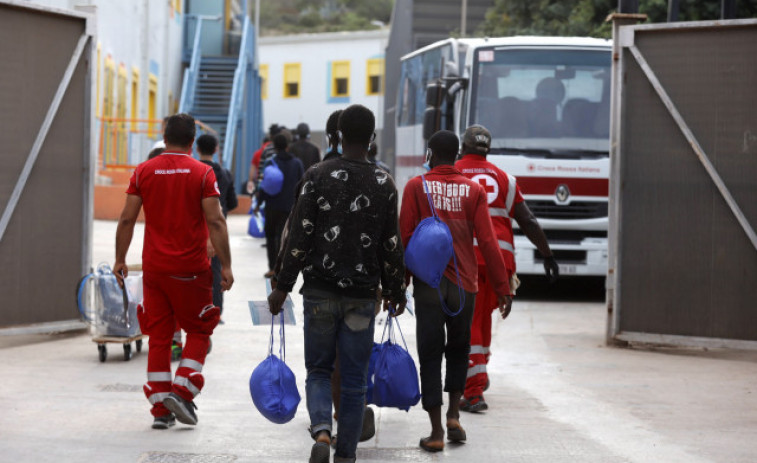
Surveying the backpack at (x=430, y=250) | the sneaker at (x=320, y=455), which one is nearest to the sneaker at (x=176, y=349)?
the backpack at (x=430, y=250)

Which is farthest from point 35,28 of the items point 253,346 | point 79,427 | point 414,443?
point 414,443

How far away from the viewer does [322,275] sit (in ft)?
21.3

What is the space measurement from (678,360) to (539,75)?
6006 millimetres

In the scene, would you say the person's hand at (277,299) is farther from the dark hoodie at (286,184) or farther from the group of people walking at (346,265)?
the dark hoodie at (286,184)

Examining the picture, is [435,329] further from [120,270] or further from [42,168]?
[42,168]

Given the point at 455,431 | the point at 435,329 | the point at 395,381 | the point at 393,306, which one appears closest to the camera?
the point at 393,306

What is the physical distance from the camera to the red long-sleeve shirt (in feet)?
24.4

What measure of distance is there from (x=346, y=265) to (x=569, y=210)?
10.1 meters

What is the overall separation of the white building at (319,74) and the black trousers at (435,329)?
5597 centimetres

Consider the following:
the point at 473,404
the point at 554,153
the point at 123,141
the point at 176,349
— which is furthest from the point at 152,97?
the point at 473,404

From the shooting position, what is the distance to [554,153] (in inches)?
635

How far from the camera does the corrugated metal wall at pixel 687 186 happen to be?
36.9ft

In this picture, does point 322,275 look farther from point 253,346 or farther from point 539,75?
point 539,75

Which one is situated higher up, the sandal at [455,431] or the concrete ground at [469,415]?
the sandal at [455,431]
